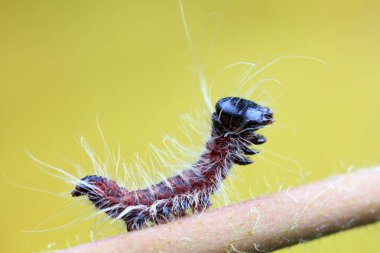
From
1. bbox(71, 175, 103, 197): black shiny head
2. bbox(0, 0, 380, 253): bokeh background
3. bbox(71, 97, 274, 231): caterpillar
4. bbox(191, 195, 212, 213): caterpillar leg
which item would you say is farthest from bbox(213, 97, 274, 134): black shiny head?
bbox(0, 0, 380, 253): bokeh background

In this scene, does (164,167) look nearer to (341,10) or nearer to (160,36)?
(160,36)

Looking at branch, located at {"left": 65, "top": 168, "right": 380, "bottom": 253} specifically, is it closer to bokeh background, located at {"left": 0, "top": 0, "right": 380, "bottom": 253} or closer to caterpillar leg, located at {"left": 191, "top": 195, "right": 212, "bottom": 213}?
caterpillar leg, located at {"left": 191, "top": 195, "right": 212, "bottom": 213}

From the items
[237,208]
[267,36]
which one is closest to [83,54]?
[267,36]

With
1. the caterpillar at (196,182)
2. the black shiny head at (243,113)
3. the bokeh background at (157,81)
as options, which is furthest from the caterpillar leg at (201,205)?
the bokeh background at (157,81)

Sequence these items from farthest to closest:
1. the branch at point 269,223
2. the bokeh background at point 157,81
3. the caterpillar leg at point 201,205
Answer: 1. the bokeh background at point 157,81
2. the caterpillar leg at point 201,205
3. the branch at point 269,223

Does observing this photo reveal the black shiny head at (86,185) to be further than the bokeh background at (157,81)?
No

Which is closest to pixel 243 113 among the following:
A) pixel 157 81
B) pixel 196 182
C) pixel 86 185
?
pixel 196 182

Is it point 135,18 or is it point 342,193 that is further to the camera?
point 135,18

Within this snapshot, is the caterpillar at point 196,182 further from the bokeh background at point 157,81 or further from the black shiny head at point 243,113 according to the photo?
the bokeh background at point 157,81
